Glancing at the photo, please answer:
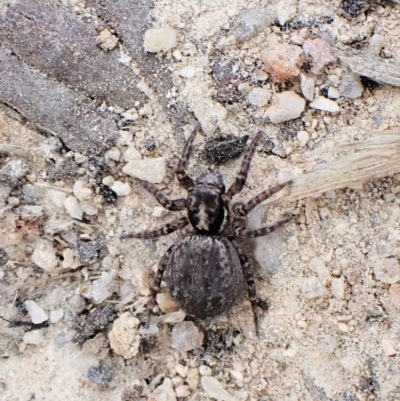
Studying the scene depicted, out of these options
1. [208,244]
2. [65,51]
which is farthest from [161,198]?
[65,51]

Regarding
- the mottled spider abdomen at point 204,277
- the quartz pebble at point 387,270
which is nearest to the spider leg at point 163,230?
the mottled spider abdomen at point 204,277

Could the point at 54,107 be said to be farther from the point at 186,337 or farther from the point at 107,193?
the point at 186,337

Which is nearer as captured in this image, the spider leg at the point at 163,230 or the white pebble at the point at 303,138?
the white pebble at the point at 303,138

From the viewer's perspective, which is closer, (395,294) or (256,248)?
(395,294)

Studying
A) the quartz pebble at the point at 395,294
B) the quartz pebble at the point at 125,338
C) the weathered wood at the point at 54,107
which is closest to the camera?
the quartz pebble at the point at 395,294

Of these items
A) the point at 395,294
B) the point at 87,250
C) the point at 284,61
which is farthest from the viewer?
the point at 87,250

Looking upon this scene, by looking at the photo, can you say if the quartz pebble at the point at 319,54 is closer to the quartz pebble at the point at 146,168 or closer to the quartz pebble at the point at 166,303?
the quartz pebble at the point at 146,168
